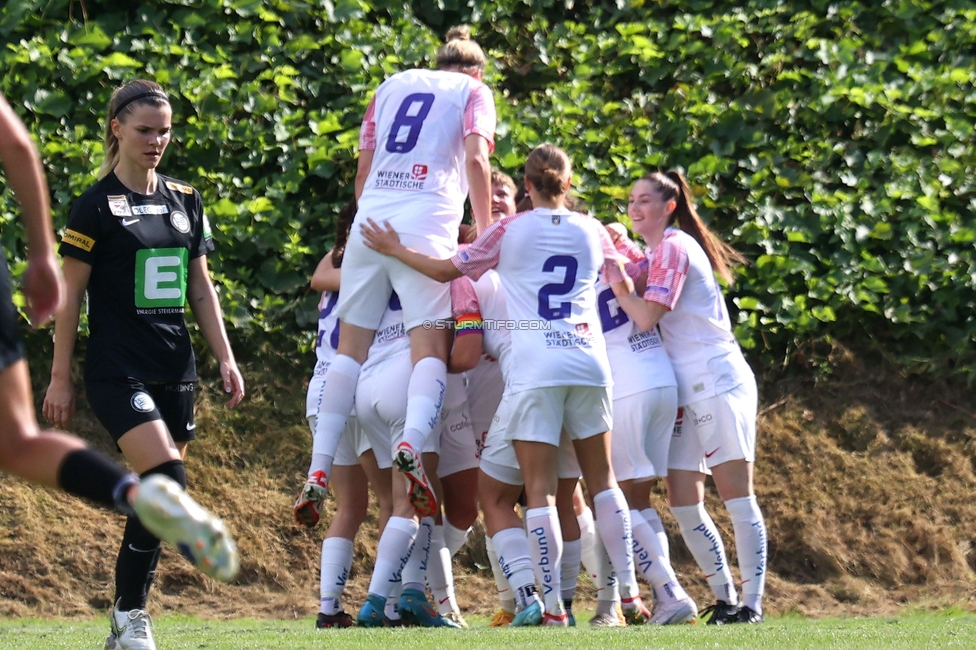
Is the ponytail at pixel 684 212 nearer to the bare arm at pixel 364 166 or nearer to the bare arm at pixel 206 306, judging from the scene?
the bare arm at pixel 364 166

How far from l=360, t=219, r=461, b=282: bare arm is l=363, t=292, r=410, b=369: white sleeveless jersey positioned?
32cm

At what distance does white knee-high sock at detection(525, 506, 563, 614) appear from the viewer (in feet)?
18.9

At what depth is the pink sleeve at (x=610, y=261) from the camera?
245 inches

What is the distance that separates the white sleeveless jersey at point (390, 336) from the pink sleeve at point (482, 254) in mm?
505

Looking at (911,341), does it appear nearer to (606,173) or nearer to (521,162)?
(606,173)

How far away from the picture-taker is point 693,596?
835 centimetres

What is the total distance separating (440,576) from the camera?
6410 millimetres

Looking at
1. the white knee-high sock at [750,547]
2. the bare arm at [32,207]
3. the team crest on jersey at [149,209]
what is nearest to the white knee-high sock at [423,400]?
the team crest on jersey at [149,209]

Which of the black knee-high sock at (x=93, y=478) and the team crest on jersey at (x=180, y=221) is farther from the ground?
the team crest on jersey at (x=180, y=221)

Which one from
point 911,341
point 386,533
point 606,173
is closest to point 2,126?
point 386,533

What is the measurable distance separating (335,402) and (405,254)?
781 mm

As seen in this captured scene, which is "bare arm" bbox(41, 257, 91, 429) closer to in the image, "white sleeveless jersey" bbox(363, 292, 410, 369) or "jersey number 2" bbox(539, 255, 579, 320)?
"white sleeveless jersey" bbox(363, 292, 410, 369)

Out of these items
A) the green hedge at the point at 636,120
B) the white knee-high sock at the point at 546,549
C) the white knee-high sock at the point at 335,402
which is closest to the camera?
the white knee-high sock at the point at 546,549

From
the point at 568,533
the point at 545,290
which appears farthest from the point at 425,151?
the point at 568,533
